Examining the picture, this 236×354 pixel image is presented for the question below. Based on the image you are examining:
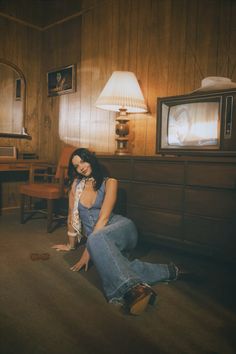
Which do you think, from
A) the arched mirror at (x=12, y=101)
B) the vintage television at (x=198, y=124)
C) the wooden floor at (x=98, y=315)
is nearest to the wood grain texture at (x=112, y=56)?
the arched mirror at (x=12, y=101)

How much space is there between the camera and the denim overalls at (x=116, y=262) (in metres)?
1.62

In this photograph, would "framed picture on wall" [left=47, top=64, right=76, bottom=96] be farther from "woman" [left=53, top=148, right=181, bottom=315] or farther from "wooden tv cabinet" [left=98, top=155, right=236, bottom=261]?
"woman" [left=53, top=148, right=181, bottom=315]

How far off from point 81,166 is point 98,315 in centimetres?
100

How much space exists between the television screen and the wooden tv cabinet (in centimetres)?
15

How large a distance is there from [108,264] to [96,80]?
2671 millimetres

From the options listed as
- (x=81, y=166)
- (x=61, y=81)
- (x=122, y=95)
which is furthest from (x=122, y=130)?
(x=61, y=81)

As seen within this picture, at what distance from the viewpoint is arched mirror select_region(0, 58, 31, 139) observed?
4.05m

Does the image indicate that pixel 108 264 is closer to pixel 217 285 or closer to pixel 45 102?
pixel 217 285

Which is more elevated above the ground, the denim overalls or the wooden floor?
the denim overalls

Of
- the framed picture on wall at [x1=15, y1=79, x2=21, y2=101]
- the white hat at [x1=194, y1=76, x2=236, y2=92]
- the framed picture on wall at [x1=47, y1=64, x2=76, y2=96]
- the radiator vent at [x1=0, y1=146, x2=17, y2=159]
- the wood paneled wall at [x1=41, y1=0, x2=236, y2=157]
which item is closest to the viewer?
the white hat at [x1=194, y1=76, x2=236, y2=92]

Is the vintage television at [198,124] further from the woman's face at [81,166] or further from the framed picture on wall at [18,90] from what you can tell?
the framed picture on wall at [18,90]

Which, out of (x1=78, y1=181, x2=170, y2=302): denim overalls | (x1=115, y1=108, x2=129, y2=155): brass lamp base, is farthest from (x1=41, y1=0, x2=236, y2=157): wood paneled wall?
(x1=78, y1=181, x2=170, y2=302): denim overalls

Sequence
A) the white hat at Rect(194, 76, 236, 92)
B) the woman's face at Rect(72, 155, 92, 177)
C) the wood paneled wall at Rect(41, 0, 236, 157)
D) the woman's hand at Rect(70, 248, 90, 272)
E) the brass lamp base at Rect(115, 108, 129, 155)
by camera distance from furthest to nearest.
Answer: the brass lamp base at Rect(115, 108, 129, 155), the wood paneled wall at Rect(41, 0, 236, 157), the white hat at Rect(194, 76, 236, 92), the woman's face at Rect(72, 155, 92, 177), the woman's hand at Rect(70, 248, 90, 272)

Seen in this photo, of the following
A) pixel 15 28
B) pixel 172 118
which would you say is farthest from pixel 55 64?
pixel 172 118
